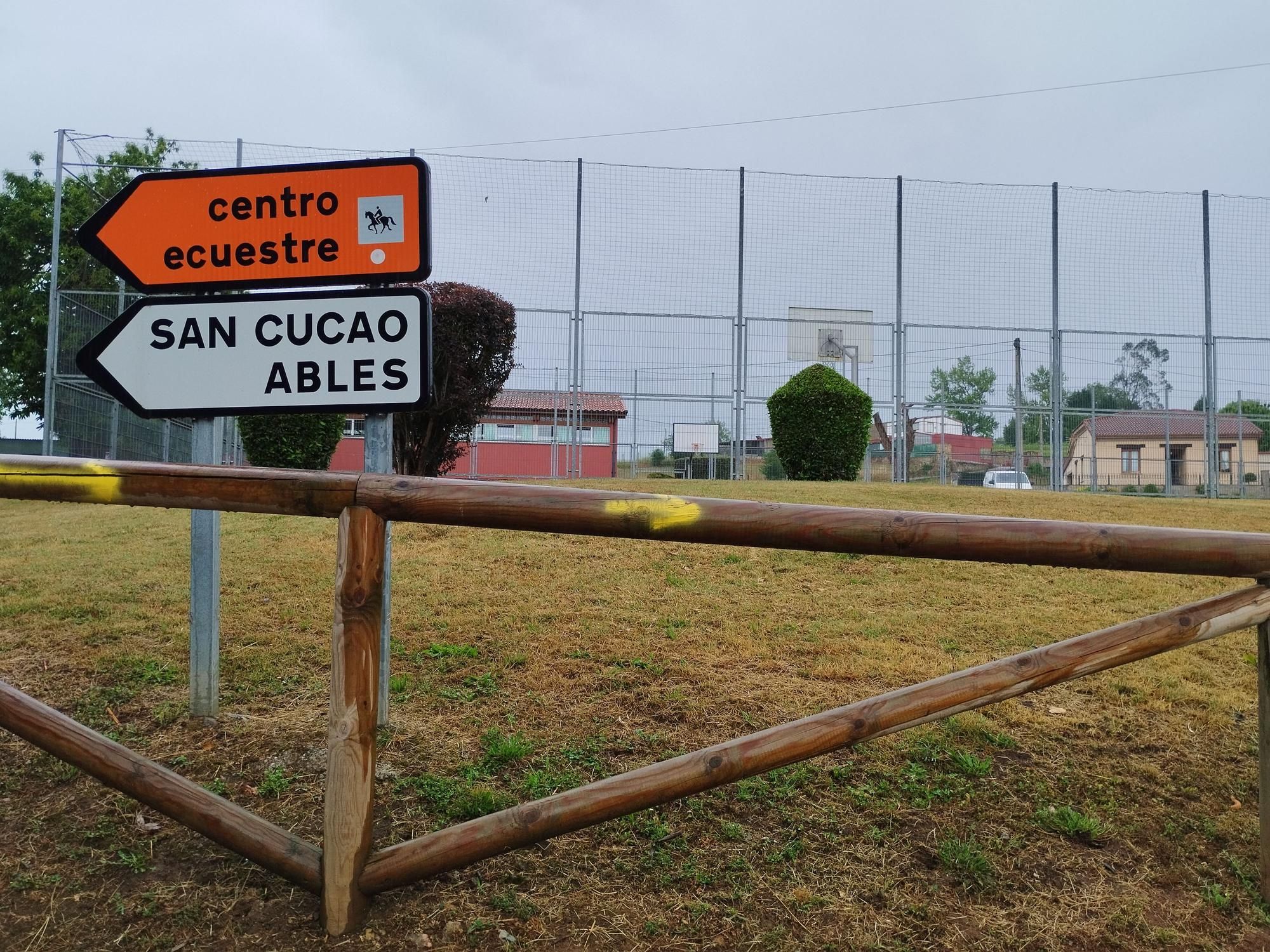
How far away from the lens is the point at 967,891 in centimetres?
233

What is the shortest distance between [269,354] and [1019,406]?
13594mm

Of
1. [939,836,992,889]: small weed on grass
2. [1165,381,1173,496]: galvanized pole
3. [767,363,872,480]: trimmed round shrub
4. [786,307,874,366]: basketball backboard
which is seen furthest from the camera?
[1165,381,1173,496]: galvanized pole

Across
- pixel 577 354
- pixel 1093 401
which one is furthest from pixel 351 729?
pixel 1093 401

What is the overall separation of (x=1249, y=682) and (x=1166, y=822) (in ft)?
4.97

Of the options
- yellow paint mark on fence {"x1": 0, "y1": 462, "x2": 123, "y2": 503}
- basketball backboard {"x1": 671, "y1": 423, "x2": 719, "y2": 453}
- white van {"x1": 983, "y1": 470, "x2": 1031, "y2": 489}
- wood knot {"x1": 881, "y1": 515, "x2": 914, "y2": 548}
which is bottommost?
wood knot {"x1": 881, "y1": 515, "x2": 914, "y2": 548}

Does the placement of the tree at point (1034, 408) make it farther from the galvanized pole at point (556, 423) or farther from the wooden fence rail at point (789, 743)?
the wooden fence rail at point (789, 743)

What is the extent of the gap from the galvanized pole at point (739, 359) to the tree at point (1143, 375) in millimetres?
6650

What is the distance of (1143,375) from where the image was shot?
15.0 meters

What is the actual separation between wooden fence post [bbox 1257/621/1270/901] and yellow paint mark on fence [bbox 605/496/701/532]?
4.93 ft

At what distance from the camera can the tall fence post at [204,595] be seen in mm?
2943

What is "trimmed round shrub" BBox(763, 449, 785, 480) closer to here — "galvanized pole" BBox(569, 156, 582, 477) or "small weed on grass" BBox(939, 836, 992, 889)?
"galvanized pole" BBox(569, 156, 582, 477)

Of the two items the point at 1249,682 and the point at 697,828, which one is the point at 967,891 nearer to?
the point at 697,828

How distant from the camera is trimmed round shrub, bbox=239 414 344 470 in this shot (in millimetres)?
9430

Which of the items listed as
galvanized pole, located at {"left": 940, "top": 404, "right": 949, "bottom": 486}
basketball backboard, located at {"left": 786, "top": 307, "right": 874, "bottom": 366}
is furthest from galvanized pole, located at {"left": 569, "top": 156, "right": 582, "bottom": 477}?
galvanized pole, located at {"left": 940, "top": 404, "right": 949, "bottom": 486}
